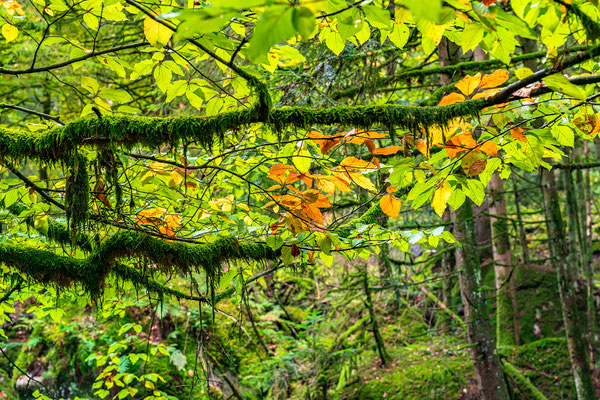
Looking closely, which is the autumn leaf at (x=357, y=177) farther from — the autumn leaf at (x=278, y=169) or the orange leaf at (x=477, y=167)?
the orange leaf at (x=477, y=167)

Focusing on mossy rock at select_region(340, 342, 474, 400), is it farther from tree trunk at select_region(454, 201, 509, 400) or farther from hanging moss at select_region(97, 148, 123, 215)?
hanging moss at select_region(97, 148, 123, 215)

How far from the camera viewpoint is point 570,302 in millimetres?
4926

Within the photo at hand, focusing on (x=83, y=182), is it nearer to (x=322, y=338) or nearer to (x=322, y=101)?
(x=322, y=101)

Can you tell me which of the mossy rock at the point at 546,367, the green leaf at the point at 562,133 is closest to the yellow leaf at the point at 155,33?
the green leaf at the point at 562,133

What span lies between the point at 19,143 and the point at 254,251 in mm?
1287

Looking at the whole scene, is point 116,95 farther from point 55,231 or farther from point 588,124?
point 588,124

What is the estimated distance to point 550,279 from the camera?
25.6ft

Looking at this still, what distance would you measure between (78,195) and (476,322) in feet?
13.1

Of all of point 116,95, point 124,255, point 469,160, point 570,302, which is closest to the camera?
point 469,160

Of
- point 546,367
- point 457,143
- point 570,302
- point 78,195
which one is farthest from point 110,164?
point 546,367

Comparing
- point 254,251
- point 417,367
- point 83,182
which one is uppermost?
point 83,182

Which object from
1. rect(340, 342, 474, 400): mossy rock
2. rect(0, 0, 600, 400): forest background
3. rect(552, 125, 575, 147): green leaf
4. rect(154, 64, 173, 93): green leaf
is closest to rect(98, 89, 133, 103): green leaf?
rect(0, 0, 600, 400): forest background

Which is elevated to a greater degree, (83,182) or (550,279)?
(83,182)

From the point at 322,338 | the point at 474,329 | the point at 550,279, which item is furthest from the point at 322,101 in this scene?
the point at 550,279
